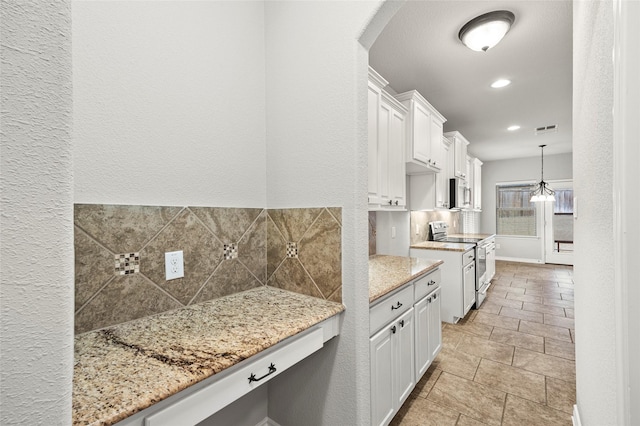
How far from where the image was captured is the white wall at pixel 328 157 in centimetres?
132

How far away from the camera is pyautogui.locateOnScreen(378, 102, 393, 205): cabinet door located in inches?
91.4

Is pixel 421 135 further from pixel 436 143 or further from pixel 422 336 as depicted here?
pixel 422 336

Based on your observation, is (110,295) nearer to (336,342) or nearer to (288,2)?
(336,342)

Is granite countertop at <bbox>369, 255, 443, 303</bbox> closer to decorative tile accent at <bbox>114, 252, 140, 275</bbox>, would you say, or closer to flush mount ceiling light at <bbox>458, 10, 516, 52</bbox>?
decorative tile accent at <bbox>114, 252, 140, 275</bbox>

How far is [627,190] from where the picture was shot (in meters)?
0.65

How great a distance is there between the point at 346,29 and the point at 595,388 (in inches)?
72.7

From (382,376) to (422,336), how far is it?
65 cm

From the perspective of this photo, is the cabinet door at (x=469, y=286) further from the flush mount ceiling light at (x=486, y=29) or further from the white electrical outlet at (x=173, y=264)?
the white electrical outlet at (x=173, y=264)

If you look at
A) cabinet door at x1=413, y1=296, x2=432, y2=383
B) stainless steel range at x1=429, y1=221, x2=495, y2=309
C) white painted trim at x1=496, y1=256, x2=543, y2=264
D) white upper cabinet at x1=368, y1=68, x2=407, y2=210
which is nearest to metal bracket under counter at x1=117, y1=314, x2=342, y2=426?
cabinet door at x1=413, y1=296, x2=432, y2=383

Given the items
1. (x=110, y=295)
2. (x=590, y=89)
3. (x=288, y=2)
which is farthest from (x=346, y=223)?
(x=288, y=2)

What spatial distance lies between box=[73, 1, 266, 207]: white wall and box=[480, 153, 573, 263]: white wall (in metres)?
7.55

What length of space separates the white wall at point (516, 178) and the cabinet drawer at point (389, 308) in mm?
6805

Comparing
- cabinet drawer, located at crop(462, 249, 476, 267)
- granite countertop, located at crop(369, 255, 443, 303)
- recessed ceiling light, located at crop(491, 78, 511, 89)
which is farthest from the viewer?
cabinet drawer, located at crop(462, 249, 476, 267)

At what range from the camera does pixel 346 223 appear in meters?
1.34
